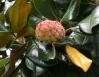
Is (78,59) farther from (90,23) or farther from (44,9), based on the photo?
(44,9)

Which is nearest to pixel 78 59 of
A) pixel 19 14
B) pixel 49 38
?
pixel 49 38

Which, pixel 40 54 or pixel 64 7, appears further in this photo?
pixel 64 7

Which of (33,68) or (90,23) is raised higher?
(90,23)

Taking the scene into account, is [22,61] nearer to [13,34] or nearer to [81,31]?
[13,34]

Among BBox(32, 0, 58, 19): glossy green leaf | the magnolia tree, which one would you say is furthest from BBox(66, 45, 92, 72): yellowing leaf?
BBox(32, 0, 58, 19): glossy green leaf

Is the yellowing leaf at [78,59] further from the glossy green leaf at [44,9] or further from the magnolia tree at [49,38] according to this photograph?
the glossy green leaf at [44,9]

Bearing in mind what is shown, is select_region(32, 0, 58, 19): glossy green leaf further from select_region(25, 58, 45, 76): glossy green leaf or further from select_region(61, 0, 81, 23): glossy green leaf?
select_region(25, 58, 45, 76): glossy green leaf

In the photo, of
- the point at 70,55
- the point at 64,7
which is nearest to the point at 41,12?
the point at 64,7
